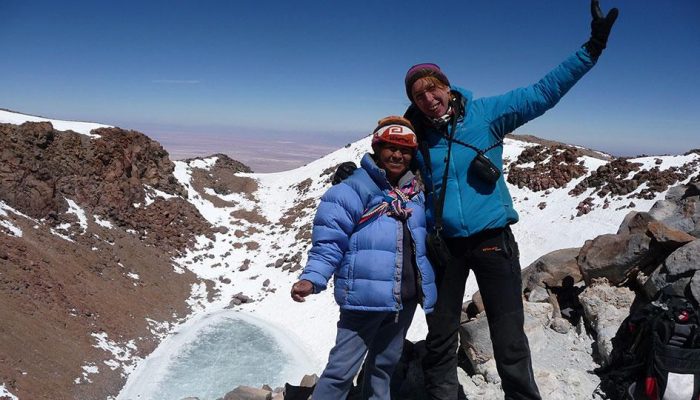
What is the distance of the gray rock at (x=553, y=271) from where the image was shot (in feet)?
21.4

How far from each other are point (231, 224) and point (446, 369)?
993 inches

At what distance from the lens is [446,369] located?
144 inches

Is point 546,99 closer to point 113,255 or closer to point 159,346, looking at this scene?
point 159,346

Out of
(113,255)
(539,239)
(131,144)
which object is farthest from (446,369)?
(131,144)

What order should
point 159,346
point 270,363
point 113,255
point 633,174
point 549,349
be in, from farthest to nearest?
1. point 113,255
2. point 633,174
3. point 159,346
4. point 270,363
5. point 549,349

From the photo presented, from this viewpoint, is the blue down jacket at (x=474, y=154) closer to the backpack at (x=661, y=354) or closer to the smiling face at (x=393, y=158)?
the smiling face at (x=393, y=158)

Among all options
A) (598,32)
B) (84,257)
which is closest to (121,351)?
(84,257)

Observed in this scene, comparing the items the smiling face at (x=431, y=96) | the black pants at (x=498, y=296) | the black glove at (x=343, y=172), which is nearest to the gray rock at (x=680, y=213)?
the black pants at (x=498, y=296)

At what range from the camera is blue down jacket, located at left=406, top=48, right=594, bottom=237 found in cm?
317

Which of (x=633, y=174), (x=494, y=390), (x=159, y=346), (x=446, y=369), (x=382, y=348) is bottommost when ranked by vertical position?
(x=159, y=346)

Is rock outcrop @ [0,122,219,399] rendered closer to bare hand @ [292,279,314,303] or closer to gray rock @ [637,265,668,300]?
bare hand @ [292,279,314,303]

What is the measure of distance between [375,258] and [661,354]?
2902 millimetres

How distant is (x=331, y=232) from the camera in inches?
118

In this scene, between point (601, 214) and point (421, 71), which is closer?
point (421, 71)
